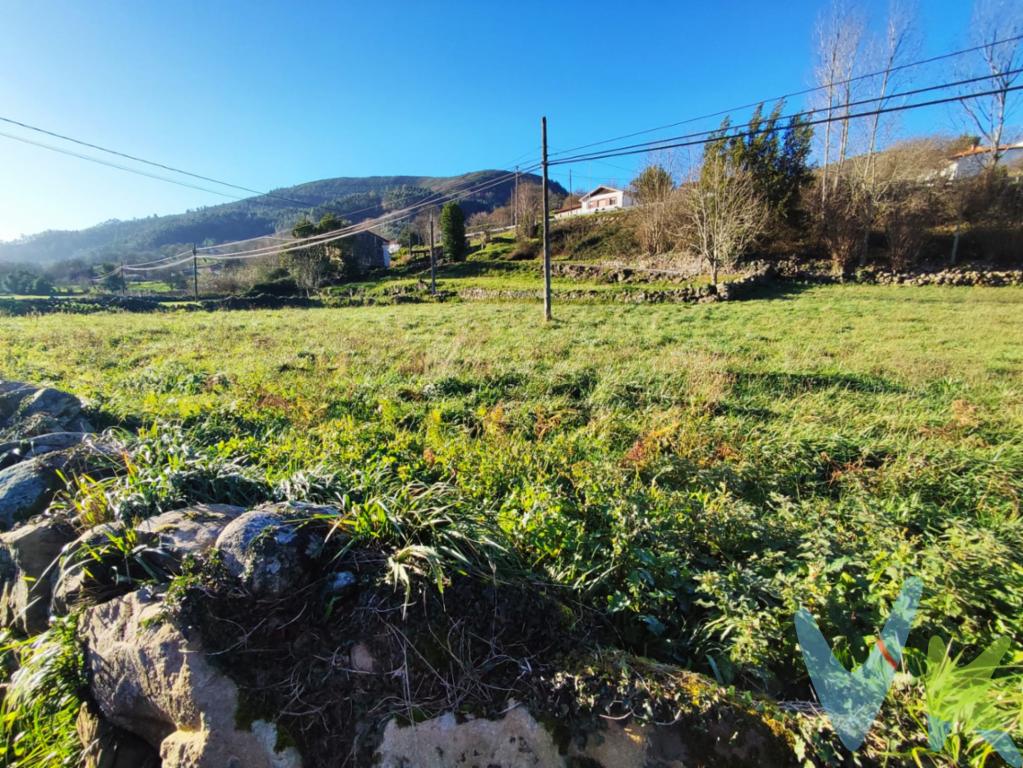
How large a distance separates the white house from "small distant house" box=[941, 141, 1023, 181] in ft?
104

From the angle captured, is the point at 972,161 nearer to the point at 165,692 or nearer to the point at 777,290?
the point at 777,290

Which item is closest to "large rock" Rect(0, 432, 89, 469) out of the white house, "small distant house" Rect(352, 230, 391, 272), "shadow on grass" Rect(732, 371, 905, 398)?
"shadow on grass" Rect(732, 371, 905, 398)

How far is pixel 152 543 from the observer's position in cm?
212

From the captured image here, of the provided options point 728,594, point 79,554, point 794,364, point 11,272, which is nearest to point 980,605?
point 728,594

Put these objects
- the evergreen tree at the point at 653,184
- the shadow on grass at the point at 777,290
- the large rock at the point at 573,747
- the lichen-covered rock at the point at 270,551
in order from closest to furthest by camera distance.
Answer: the large rock at the point at 573,747, the lichen-covered rock at the point at 270,551, the shadow on grass at the point at 777,290, the evergreen tree at the point at 653,184

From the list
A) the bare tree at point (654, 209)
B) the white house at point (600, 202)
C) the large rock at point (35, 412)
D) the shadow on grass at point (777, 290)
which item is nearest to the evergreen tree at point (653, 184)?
the bare tree at point (654, 209)

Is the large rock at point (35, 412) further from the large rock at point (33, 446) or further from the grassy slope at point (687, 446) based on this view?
the grassy slope at point (687, 446)

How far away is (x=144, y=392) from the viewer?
6043mm

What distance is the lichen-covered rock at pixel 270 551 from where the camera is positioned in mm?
1807

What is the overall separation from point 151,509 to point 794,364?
30.4 ft

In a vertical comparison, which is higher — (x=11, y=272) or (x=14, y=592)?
(x=11, y=272)

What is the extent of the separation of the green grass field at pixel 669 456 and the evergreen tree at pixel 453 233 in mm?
37018

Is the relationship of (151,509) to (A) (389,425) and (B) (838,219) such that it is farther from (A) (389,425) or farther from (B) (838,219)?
(B) (838,219)

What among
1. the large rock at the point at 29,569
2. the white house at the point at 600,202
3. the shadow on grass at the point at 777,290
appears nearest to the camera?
the large rock at the point at 29,569
